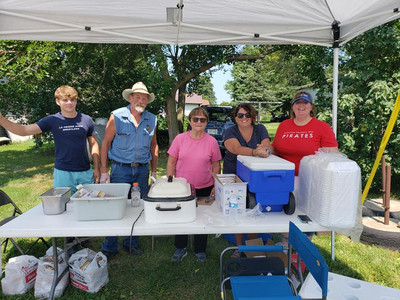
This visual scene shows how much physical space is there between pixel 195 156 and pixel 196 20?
1465 mm

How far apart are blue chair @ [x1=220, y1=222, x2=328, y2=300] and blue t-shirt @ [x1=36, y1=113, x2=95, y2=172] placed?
1.74 m

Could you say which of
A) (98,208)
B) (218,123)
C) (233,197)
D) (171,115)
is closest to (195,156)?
(233,197)

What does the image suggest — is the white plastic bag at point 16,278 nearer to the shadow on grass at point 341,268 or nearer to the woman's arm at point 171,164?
the woman's arm at point 171,164

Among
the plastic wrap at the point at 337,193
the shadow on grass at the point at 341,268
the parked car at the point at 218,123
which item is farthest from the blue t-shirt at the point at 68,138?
the parked car at the point at 218,123

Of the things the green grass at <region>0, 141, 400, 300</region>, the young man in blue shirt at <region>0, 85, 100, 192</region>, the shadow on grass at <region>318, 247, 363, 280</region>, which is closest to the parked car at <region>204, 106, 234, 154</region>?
the green grass at <region>0, 141, 400, 300</region>

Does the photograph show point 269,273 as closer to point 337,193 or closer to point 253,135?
point 337,193

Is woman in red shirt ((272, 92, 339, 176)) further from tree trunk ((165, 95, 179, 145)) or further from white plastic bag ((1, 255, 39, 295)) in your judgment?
tree trunk ((165, 95, 179, 145))

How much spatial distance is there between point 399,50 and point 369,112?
1.10 m

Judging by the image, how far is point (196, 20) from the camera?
10.0 feet

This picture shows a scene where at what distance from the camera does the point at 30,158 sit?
9508 millimetres

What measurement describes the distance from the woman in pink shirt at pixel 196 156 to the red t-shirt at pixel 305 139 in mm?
687

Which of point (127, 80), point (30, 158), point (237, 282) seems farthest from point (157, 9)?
point (30, 158)

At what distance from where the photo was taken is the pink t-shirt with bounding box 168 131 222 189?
275 centimetres

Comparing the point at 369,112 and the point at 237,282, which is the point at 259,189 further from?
the point at 369,112
